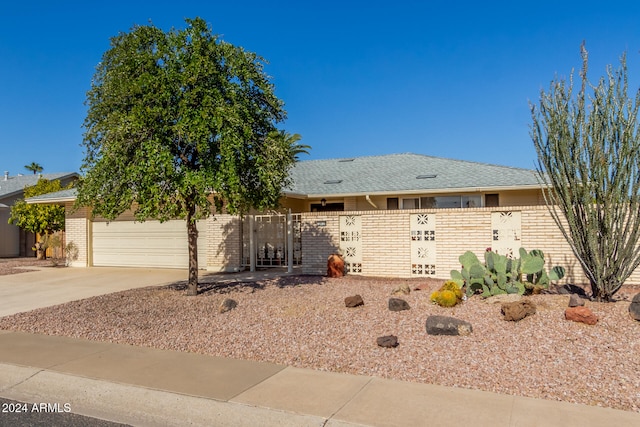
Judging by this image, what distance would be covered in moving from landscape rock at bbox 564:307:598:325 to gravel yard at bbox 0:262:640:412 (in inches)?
3.7

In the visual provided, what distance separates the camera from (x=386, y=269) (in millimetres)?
13727

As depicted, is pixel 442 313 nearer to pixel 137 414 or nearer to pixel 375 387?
pixel 375 387

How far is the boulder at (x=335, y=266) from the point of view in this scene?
13.9 m

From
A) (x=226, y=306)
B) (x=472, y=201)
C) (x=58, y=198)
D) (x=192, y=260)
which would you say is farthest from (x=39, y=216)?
(x=472, y=201)

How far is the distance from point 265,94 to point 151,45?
99.6 inches

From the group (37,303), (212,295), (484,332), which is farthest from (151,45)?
(484,332)

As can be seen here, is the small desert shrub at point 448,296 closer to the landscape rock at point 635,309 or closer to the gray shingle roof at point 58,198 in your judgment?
the landscape rock at point 635,309

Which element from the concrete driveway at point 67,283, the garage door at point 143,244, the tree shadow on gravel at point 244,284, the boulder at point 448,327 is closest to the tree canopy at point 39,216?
the concrete driveway at point 67,283

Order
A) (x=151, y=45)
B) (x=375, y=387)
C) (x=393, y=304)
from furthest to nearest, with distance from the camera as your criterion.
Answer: (x=151, y=45), (x=393, y=304), (x=375, y=387)

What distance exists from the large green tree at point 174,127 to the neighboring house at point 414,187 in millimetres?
4799

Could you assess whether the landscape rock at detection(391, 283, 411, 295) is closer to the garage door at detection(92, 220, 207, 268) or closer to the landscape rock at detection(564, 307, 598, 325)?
the landscape rock at detection(564, 307, 598, 325)

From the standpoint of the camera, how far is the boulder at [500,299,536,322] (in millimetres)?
7477

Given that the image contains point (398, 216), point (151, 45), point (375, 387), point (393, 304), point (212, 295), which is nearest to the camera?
point (375, 387)

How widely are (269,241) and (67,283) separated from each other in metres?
6.16
